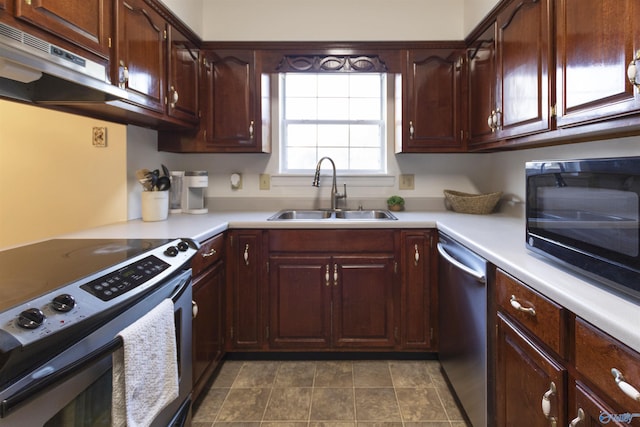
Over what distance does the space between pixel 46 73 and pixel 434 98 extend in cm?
207

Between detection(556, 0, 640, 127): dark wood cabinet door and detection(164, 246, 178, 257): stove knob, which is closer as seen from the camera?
detection(556, 0, 640, 127): dark wood cabinet door

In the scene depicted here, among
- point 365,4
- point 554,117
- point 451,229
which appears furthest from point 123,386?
point 365,4

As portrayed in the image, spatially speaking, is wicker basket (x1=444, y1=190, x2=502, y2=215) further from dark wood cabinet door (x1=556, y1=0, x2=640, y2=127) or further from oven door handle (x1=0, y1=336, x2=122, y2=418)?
oven door handle (x1=0, y1=336, x2=122, y2=418)

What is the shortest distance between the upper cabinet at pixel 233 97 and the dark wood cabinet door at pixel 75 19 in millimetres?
942

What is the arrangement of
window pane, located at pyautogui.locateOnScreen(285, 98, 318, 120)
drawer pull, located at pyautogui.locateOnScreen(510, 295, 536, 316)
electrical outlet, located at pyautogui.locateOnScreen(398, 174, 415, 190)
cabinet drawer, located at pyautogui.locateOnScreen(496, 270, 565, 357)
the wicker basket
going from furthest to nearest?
window pane, located at pyautogui.locateOnScreen(285, 98, 318, 120) < electrical outlet, located at pyautogui.locateOnScreen(398, 174, 415, 190) < the wicker basket < drawer pull, located at pyautogui.locateOnScreen(510, 295, 536, 316) < cabinet drawer, located at pyautogui.locateOnScreen(496, 270, 565, 357)

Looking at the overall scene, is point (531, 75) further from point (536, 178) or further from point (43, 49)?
point (43, 49)

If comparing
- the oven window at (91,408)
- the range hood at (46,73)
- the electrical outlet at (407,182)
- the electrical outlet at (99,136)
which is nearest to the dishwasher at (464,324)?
the electrical outlet at (407,182)

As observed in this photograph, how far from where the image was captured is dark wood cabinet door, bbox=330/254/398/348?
214 centimetres

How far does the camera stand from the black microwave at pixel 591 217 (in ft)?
2.67

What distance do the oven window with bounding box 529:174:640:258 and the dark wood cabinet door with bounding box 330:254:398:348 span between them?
40.7 inches

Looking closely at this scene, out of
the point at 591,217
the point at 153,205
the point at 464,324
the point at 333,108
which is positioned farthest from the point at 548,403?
the point at 333,108

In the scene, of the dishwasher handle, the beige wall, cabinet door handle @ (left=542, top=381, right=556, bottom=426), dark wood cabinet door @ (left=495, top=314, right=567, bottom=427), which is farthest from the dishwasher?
the beige wall

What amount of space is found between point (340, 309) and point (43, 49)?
1776 millimetres

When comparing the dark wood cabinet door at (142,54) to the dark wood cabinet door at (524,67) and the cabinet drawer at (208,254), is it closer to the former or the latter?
the cabinet drawer at (208,254)
